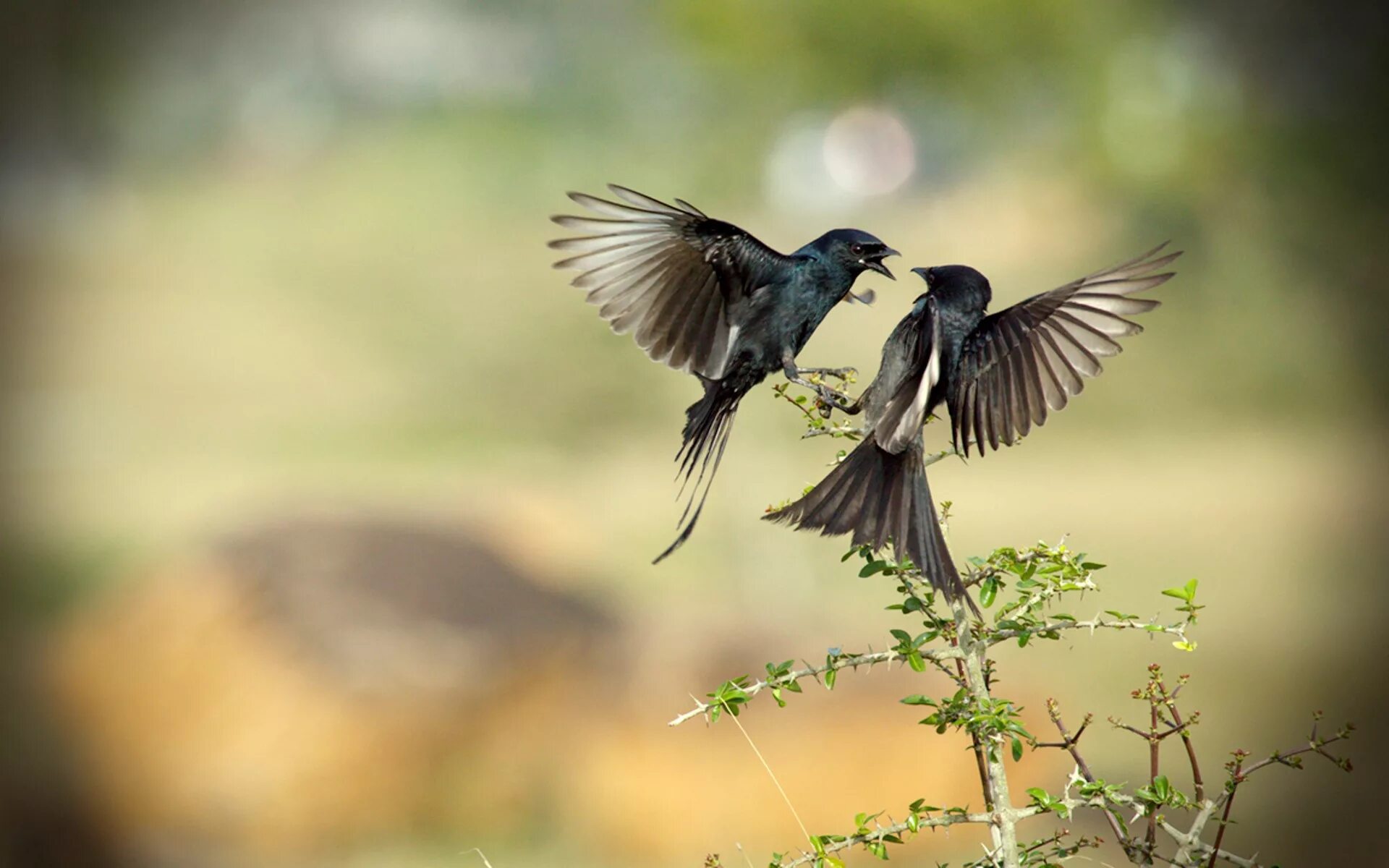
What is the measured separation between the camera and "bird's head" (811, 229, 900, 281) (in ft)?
7.16

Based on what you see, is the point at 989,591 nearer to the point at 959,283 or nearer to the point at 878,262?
the point at 959,283

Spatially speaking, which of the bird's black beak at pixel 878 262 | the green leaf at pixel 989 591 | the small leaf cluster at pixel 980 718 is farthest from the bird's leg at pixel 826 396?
the small leaf cluster at pixel 980 718

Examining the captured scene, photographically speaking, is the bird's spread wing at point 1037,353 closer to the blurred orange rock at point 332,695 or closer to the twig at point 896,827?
the twig at point 896,827

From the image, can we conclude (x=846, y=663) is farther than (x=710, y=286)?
No

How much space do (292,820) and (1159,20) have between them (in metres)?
5.87

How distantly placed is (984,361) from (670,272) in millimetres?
582

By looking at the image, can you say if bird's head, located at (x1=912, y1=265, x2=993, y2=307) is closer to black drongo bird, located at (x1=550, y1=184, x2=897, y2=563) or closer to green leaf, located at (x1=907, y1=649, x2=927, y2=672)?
black drongo bird, located at (x1=550, y1=184, x2=897, y2=563)

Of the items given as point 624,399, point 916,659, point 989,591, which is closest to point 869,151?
point 624,399

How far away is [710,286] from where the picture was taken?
2.20m

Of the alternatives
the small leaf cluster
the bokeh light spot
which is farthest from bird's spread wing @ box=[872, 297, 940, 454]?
the bokeh light spot

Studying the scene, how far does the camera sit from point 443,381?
23.1 ft

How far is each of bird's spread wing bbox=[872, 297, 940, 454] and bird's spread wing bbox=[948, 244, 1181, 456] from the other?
0.06m

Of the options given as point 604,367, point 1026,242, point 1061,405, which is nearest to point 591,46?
point 604,367

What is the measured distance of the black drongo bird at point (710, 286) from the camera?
6.85ft
